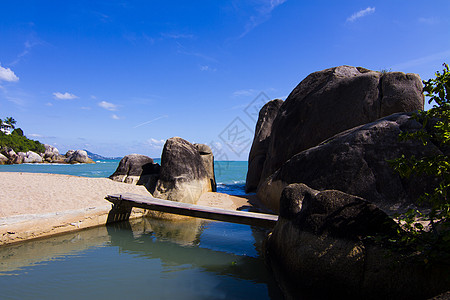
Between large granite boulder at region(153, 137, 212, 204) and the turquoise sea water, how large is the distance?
3601 millimetres

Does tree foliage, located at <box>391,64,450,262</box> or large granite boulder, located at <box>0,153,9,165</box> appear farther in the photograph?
large granite boulder, located at <box>0,153,9,165</box>

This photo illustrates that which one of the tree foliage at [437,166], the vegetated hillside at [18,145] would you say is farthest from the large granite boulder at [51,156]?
the tree foliage at [437,166]

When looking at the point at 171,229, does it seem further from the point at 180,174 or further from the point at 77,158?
the point at 77,158

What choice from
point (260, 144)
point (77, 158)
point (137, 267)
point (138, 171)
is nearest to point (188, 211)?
point (137, 267)

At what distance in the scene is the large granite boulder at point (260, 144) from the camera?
18572 mm

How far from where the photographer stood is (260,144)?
19.7 m

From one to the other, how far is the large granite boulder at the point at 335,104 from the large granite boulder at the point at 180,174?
388 centimetres

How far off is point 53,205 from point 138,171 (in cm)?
616

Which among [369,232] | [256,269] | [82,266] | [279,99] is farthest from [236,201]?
[279,99]

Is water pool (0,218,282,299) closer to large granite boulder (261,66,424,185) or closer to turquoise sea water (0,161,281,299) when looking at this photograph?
turquoise sea water (0,161,281,299)

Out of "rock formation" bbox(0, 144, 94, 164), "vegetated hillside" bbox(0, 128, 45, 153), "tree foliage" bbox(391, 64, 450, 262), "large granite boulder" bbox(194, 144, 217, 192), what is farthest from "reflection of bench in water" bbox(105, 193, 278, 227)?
"vegetated hillside" bbox(0, 128, 45, 153)

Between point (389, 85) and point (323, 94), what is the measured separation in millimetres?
2595

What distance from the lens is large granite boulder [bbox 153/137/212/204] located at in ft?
39.2

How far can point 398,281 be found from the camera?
9.62 ft
